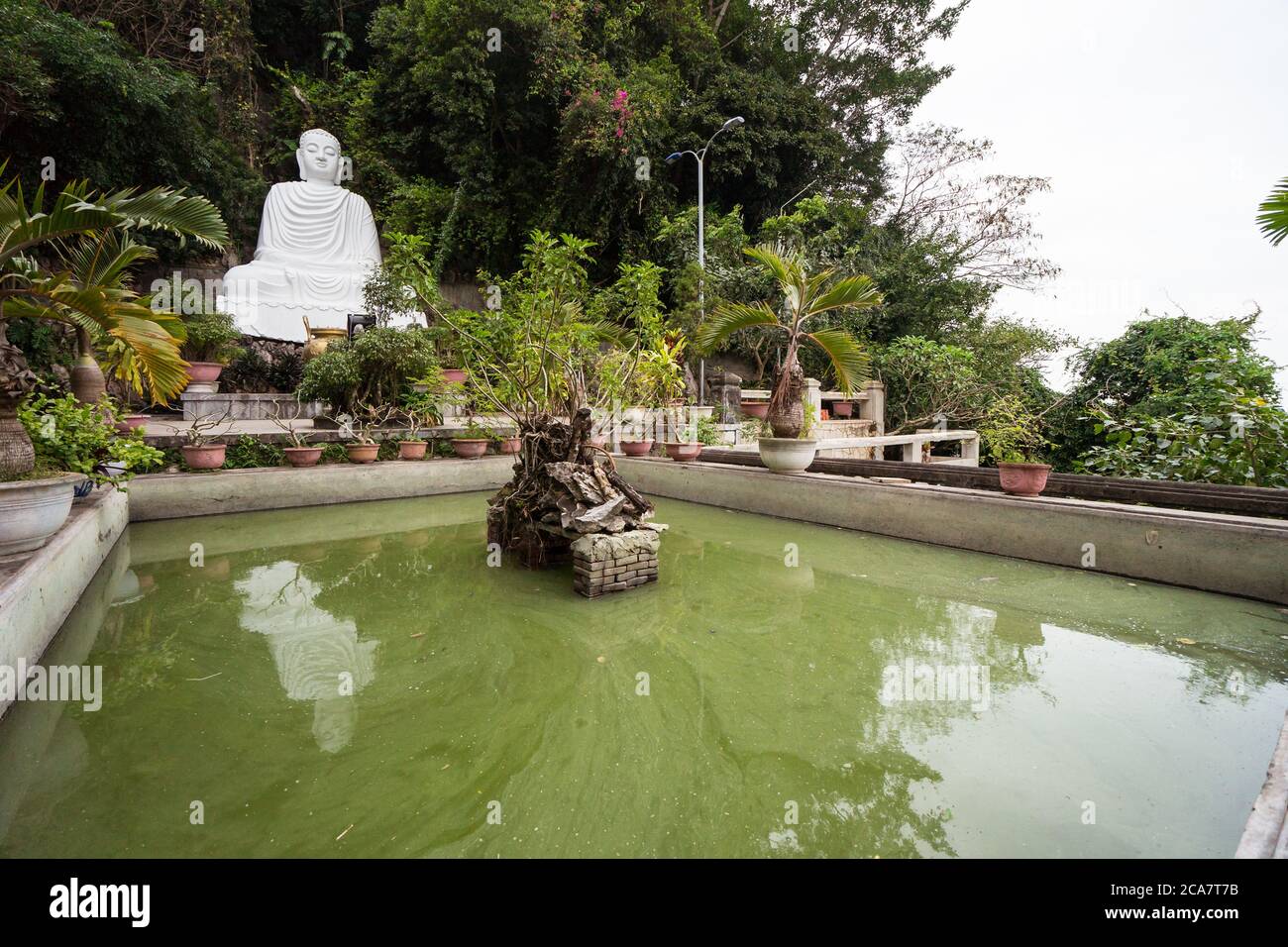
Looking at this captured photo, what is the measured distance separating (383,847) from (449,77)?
614 inches

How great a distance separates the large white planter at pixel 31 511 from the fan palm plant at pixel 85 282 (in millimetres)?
305

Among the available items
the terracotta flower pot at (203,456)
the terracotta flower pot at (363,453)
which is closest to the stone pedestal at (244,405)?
the terracotta flower pot at (363,453)

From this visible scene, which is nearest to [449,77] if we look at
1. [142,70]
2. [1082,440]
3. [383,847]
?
[142,70]

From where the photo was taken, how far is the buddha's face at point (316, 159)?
1376 cm

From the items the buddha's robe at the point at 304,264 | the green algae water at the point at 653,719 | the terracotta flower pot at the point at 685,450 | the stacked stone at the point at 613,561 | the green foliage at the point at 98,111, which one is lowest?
the green algae water at the point at 653,719

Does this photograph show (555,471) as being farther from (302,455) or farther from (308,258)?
(308,258)

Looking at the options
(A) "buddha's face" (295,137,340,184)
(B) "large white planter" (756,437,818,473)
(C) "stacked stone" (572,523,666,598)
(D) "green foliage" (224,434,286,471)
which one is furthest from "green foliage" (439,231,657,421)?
(A) "buddha's face" (295,137,340,184)

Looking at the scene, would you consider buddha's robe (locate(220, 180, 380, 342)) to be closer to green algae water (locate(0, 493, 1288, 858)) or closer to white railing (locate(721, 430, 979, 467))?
white railing (locate(721, 430, 979, 467))

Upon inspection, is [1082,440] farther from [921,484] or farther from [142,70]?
[142,70]

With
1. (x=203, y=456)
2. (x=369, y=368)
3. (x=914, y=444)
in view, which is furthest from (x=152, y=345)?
(x=914, y=444)

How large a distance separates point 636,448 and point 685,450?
104cm

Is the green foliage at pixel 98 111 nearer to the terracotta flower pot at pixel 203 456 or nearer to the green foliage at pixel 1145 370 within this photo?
the terracotta flower pot at pixel 203 456

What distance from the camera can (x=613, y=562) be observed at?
13.1ft

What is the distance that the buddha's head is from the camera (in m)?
13.8
